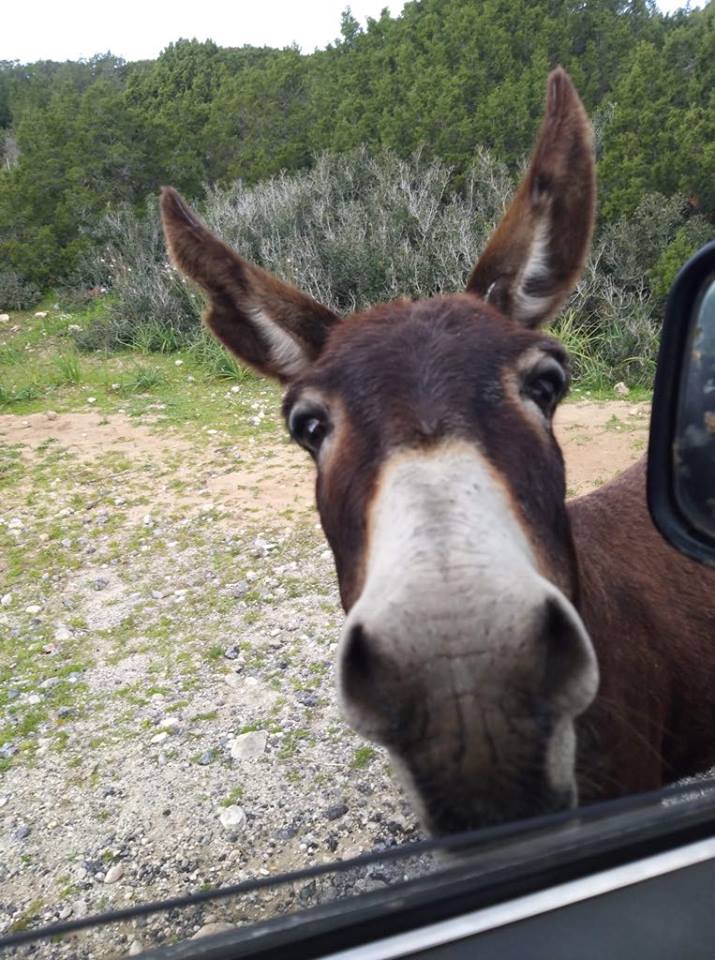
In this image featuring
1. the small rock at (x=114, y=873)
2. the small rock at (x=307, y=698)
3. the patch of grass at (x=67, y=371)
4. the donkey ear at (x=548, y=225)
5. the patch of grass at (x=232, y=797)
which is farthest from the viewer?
the patch of grass at (x=67, y=371)

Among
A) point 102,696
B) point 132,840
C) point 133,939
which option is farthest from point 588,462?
point 133,939

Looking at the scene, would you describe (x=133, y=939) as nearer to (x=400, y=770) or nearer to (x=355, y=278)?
(x=400, y=770)

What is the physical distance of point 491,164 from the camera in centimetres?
1113

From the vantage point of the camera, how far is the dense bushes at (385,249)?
9.24 meters

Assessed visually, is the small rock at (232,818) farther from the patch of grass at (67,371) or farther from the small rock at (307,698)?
the patch of grass at (67,371)

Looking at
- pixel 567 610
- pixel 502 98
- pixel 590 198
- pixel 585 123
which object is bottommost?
pixel 567 610

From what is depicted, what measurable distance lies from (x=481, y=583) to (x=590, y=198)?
65.9 inches

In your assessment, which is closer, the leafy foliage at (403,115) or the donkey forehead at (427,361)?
the donkey forehead at (427,361)

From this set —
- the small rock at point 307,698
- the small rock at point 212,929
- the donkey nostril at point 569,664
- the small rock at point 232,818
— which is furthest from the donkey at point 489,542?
the small rock at point 307,698

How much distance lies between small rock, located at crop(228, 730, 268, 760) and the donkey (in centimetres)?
191

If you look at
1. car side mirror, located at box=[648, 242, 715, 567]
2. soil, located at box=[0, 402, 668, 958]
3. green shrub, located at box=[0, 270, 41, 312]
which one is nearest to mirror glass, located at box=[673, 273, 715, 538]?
car side mirror, located at box=[648, 242, 715, 567]

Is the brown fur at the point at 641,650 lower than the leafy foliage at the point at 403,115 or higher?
lower

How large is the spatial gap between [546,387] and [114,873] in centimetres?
257

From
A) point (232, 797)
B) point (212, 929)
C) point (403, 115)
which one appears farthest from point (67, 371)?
point (212, 929)
